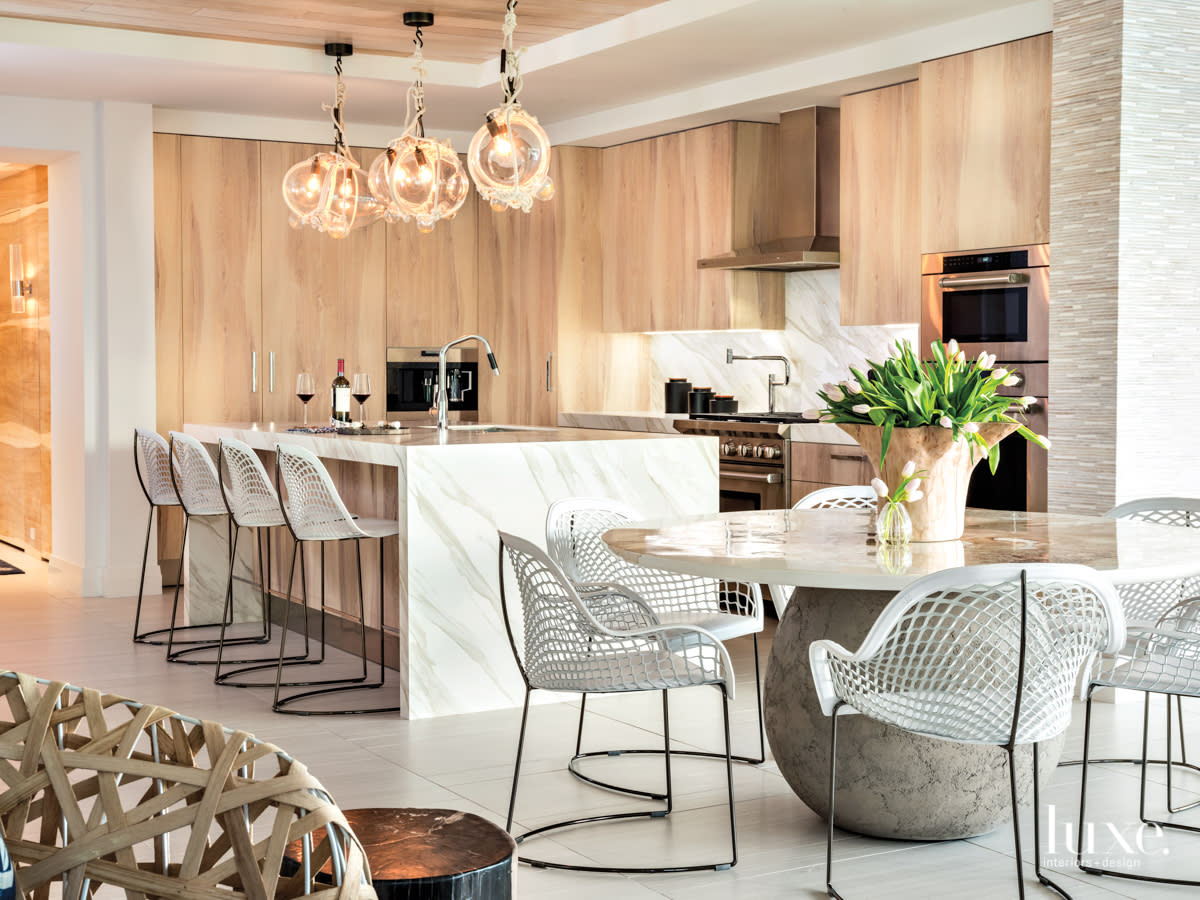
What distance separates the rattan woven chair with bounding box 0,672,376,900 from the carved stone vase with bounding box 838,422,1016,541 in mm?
2326

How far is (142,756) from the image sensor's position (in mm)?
1280

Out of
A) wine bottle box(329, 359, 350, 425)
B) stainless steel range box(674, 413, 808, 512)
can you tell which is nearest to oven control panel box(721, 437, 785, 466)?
stainless steel range box(674, 413, 808, 512)

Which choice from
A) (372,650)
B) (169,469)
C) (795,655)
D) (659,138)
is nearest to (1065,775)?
(795,655)

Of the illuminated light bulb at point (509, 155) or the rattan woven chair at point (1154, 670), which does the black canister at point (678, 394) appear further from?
the rattan woven chair at point (1154, 670)

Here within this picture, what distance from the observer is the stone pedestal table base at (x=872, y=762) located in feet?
10.2

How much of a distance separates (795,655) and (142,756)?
2.19 metres

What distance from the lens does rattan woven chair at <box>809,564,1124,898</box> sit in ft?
8.46

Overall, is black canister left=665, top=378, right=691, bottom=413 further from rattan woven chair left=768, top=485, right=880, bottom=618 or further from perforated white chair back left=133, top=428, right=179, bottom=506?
rattan woven chair left=768, top=485, right=880, bottom=618

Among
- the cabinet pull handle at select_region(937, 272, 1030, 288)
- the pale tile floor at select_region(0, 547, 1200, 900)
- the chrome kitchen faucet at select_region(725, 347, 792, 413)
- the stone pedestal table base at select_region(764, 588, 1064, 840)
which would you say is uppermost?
the cabinet pull handle at select_region(937, 272, 1030, 288)

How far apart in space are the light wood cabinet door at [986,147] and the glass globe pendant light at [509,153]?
163cm

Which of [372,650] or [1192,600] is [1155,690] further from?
[372,650]

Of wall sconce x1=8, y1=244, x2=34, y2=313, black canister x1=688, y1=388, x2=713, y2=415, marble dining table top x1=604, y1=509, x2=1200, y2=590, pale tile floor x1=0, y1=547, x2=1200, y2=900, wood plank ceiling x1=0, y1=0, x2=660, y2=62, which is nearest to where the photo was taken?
marble dining table top x1=604, y1=509, x2=1200, y2=590

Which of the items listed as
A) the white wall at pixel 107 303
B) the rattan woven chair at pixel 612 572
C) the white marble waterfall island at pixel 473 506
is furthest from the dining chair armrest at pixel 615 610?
the white wall at pixel 107 303

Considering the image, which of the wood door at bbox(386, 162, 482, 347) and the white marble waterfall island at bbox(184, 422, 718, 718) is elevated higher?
the wood door at bbox(386, 162, 482, 347)
